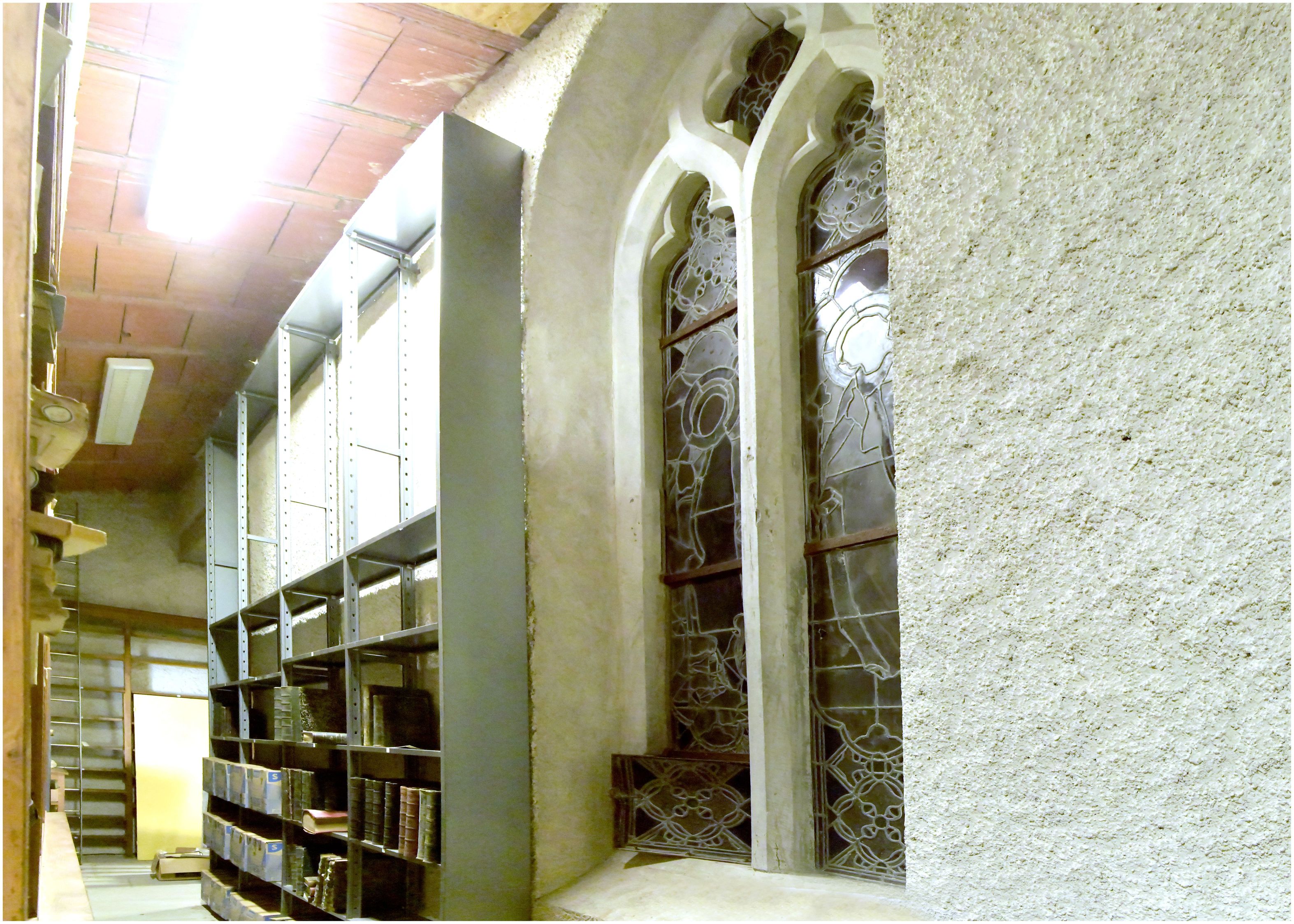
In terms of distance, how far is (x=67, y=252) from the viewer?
17.4 feet

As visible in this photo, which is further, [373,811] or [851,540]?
[373,811]

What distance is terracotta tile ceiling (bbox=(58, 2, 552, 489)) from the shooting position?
3.76m

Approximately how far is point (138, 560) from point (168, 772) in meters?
2.06

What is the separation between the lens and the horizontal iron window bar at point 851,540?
9.23ft

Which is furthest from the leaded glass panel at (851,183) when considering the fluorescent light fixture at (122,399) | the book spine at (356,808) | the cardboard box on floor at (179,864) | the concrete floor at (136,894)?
the cardboard box on floor at (179,864)

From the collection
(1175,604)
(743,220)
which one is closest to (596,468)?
(743,220)

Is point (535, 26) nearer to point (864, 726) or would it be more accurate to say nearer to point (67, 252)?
point (864, 726)

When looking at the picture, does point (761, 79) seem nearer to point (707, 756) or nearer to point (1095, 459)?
point (707, 756)

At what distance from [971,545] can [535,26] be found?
109 inches

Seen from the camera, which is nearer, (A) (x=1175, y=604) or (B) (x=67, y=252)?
(A) (x=1175, y=604)

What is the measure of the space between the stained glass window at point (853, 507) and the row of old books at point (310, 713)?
2.23 m

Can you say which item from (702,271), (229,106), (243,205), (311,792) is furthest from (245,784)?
(702,271)

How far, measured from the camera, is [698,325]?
3.62 m

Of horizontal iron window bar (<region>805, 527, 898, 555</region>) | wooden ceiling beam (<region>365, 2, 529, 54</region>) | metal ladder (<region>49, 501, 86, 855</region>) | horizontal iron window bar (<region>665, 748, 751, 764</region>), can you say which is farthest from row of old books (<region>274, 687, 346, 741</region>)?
metal ladder (<region>49, 501, 86, 855</region>)
